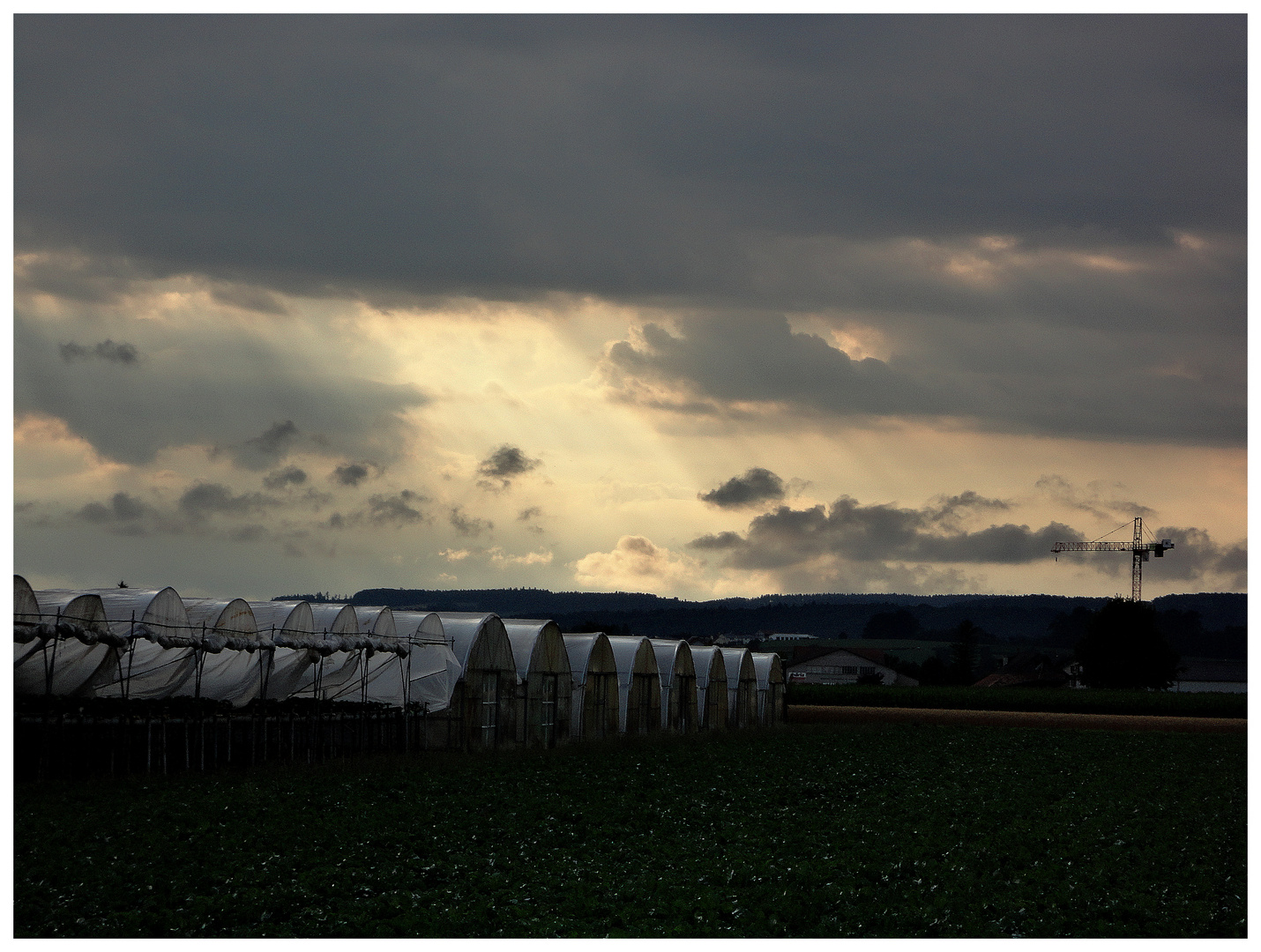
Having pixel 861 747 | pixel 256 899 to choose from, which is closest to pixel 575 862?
pixel 256 899

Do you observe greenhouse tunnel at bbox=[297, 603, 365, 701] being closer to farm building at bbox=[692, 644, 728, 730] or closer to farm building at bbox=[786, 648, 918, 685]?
farm building at bbox=[692, 644, 728, 730]

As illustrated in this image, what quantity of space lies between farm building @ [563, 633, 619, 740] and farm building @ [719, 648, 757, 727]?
1410 centimetres

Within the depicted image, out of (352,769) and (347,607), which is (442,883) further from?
(347,607)

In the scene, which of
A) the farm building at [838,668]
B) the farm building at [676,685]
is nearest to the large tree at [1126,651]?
the farm building at [838,668]

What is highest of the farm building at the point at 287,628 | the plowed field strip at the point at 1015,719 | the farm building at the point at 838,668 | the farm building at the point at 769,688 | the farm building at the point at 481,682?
the farm building at the point at 287,628

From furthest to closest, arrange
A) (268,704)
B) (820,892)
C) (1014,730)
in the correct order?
(1014,730), (268,704), (820,892)

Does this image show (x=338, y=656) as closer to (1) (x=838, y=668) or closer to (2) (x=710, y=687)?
(2) (x=710, y=687)

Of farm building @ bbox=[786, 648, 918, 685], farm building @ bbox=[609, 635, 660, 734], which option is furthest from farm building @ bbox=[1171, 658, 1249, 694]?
farm building @ bbox=[609, 635, 660, 734]

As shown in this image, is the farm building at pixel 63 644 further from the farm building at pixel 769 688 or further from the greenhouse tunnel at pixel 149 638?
the farm building at pixel 769 688

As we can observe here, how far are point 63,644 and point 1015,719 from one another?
5702 centimetres

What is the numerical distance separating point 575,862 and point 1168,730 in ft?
191

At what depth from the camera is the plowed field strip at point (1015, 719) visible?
69.6 m

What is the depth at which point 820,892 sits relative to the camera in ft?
56.6

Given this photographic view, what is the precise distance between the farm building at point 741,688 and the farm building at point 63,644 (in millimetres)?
34059
